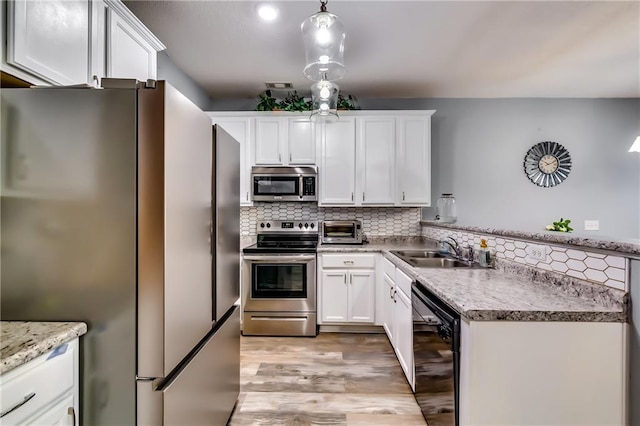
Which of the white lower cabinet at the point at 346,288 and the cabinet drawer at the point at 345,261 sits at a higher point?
the cabinet drawer at the point at 345,261

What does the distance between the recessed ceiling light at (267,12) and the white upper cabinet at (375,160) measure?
4.80 feet

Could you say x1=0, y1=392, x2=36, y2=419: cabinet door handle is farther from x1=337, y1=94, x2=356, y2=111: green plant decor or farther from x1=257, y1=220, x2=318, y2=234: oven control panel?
x1=337, y1=94, x2=356, y2=111: green plant decor

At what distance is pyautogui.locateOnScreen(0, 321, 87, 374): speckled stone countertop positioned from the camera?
776 mm

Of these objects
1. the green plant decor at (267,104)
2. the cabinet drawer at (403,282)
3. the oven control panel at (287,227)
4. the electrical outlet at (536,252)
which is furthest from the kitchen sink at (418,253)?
the green plant decor at (267,104)

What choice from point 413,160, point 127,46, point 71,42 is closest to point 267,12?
point 127,46

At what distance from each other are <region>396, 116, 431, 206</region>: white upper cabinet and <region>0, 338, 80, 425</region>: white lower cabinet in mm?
3013

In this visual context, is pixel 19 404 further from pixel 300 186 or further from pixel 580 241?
pixel 300 186

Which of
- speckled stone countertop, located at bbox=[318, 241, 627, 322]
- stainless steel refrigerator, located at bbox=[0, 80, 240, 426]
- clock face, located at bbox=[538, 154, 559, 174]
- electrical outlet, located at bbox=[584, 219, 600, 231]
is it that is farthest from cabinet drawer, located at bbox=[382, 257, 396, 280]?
electrical outlet, located at bbox=[584, 219, 600, 231]

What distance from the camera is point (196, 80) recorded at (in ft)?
10.6

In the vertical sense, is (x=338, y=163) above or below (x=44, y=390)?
above

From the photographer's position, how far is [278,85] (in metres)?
3.39

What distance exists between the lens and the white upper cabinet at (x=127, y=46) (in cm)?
143

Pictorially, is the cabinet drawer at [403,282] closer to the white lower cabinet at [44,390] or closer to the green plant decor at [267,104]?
the white lower cabinet at [44,390]

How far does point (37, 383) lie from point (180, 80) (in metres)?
2.85
